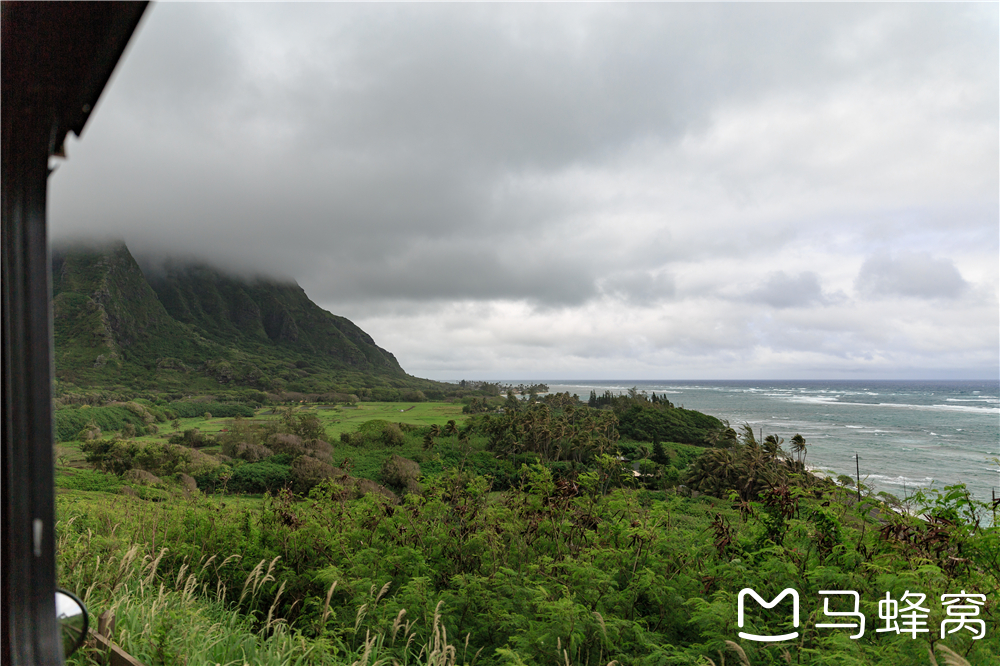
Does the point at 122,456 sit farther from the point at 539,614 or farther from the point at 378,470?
the point at 539,614

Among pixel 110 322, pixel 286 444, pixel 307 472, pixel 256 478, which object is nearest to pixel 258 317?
pixel 110 322

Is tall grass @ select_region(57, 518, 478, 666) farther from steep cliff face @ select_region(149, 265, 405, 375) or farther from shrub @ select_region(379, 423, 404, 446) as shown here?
steep cliff face @ select_region(149, 265, 405, 375)

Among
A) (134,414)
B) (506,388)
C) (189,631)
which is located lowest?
(134,414)

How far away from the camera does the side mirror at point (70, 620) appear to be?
0.77m

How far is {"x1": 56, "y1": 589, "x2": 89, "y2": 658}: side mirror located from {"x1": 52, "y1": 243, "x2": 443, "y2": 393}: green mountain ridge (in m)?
21.3

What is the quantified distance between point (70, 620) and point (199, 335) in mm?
51967

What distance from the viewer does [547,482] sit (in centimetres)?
348

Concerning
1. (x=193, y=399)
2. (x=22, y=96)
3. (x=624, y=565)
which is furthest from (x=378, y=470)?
(x=193, y=399)

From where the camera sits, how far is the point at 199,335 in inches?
1762

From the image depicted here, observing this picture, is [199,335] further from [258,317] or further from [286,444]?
[286,444]

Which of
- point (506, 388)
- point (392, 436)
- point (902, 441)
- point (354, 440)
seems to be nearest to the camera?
point (392, 436)

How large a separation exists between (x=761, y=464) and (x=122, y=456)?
22864mm

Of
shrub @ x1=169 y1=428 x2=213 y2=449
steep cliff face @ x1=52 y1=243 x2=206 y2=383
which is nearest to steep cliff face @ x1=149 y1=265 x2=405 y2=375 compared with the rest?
steep cliff face @ x1=52 y1=243 x2=206 y2=383

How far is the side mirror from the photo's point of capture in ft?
2.52
